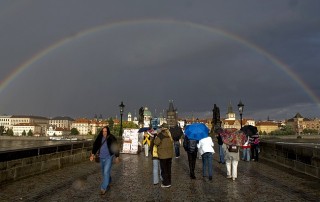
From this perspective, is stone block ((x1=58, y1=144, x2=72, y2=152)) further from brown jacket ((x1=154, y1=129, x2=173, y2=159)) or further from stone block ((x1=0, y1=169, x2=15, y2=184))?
brown jacket ((x1=154, y1=129, x2=173, y2=159))

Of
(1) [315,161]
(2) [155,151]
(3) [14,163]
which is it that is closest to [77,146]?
(3) [14,163]

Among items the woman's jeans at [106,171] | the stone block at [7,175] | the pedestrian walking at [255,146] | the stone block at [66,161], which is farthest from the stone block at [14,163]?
the pedestrian walking at [255,146]

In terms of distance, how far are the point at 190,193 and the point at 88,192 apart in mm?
2549

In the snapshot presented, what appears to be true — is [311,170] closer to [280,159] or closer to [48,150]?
[280,159]

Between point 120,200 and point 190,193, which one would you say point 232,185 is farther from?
point 120,200

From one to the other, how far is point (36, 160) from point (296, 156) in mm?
9487

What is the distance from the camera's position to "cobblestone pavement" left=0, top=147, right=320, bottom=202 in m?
7.41

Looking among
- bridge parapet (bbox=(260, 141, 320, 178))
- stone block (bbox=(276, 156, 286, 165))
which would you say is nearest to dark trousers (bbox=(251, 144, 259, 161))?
bridge parapet (bbox=(260, 141, 320, 178))

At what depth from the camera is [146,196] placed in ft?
25.1

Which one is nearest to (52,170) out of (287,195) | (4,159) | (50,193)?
(4,159)

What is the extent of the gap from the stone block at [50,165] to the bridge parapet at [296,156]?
29.9 feet

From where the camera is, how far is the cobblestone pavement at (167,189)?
24.3 feet

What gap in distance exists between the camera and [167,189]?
8.66m

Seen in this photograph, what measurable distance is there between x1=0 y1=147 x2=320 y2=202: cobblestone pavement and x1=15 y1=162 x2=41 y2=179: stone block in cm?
21
